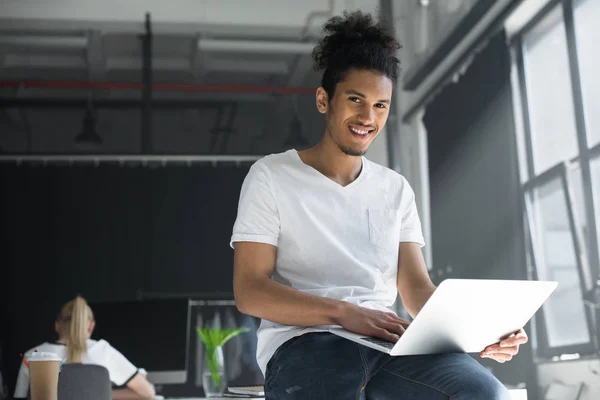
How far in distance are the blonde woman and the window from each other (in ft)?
7.11

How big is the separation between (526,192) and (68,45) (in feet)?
14.4

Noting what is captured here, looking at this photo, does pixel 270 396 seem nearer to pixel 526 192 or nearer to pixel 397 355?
pixel 397 355

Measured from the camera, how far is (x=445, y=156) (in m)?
5.27

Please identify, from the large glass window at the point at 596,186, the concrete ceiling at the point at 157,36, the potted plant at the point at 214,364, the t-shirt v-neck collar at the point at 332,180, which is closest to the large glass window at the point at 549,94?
the large glass window at the point at 596,186

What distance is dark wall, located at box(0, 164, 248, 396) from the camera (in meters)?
6.21

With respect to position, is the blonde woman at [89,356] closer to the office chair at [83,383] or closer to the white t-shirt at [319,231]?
the office chair at [83,383]

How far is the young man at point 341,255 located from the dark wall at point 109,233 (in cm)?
463

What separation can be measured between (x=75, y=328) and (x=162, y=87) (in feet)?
12.6

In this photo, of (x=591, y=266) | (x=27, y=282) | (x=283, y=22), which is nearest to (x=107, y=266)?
(x=27, y=282)

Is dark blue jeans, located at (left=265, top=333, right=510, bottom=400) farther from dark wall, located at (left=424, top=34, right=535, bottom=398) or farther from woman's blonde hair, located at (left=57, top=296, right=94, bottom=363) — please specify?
dark wall, located at (left=424, top=34, right=535, bottom=398)

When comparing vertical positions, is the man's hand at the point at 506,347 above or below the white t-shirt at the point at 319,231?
below

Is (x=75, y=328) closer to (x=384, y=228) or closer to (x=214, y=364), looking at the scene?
(x=214, y=364)

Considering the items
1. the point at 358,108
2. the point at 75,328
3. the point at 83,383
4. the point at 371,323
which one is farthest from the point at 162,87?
the point at 371,323

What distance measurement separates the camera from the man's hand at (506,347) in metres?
1.42
